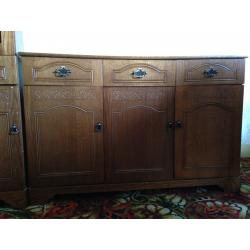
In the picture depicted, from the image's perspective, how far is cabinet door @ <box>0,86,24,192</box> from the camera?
1.01 metres

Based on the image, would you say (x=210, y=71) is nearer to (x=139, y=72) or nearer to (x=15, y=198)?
(x=139, y=72)

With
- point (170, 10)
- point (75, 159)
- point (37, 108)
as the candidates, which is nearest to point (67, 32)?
point (37, 108)

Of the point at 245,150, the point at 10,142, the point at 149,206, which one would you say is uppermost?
the point at 10,142

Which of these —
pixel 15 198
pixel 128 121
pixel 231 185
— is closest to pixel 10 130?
pixel 15 198

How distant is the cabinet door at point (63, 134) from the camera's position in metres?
1.05

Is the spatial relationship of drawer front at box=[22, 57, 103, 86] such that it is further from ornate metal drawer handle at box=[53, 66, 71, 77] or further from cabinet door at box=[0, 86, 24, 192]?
cabinet door at box=[0, 86, 24, 192]

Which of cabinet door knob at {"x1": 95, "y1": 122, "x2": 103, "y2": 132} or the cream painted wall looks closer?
cabinet door knob at {"x1": 95, "y1": 122, "x2": 103, "y2": 132}

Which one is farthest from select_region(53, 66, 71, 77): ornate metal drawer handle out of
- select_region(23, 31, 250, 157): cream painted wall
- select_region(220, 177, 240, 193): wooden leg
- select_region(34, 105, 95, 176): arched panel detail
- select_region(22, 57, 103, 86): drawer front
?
select_region(220, 177, 240, 193): wooden leg

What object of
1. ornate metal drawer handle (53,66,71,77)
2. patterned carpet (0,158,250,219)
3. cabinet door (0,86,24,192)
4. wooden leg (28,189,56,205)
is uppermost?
ornate metal drawer handle (53,66,71,77)

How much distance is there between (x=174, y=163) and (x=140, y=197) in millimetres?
279

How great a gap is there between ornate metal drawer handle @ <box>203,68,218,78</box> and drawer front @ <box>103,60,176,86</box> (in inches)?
6.9

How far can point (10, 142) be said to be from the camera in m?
1.04

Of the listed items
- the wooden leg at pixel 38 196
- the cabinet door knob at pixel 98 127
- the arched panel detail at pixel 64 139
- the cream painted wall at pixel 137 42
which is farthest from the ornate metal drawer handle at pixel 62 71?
the wooden leg at pixel 38 196

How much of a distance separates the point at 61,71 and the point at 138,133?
1.66 feet
